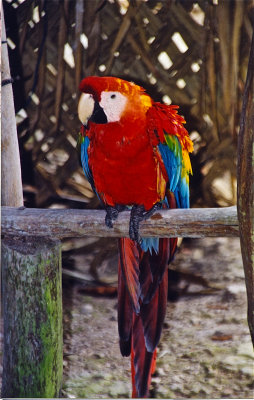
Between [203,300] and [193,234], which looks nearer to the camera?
[193,234]

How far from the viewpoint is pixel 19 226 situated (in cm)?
138

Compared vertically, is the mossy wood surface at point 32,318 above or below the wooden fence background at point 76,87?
below

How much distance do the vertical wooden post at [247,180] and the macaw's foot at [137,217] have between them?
0.26 meters

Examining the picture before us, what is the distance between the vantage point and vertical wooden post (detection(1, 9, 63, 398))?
141 cm

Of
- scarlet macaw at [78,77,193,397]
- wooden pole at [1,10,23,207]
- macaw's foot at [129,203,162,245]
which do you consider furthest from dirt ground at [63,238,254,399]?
wooden pole at [1,10,23,207]

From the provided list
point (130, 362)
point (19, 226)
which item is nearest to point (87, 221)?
point (19, 226)

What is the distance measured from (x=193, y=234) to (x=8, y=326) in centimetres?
63

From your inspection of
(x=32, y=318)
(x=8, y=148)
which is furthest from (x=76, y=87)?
(x=32, y=318)

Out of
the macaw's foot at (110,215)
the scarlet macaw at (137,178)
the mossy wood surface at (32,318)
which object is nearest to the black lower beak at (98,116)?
the scarlet macaw at (137,178)

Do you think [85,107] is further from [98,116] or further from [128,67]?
[128,67]

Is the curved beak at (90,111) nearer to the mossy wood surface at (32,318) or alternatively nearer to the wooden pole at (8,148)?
the wooden pole at (8,148)

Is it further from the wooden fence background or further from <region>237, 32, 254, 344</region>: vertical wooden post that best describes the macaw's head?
<region>237, 32, 254, 344</region>: vertical wooden post

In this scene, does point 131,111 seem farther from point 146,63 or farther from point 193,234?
point 193,234

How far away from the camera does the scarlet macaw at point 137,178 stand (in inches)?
52.9
